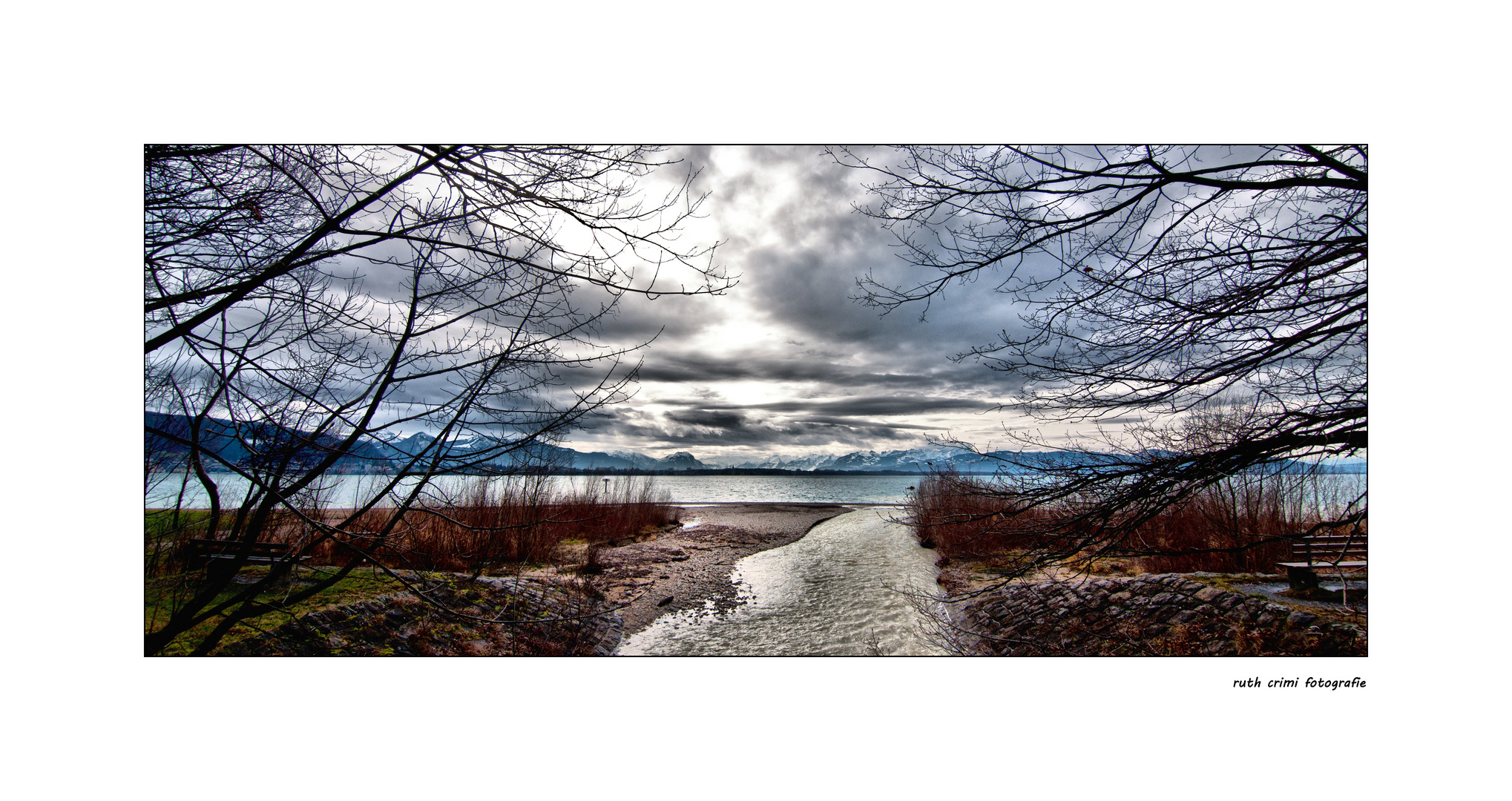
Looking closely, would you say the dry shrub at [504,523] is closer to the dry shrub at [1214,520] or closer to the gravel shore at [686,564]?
the gravel shore at [686,564]

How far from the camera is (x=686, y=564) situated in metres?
11.5

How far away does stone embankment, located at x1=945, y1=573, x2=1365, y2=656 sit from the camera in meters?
4.14

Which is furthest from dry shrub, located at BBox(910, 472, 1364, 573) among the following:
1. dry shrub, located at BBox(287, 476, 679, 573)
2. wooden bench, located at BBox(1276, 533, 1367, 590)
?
dry shrub, located at BBox(287, 476, 679, 573)

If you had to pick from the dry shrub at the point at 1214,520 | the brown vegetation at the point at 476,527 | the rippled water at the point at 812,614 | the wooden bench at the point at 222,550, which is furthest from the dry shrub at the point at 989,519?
the wooden bench at the point at 222,550

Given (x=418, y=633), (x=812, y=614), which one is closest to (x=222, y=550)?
(x=418, y=633)

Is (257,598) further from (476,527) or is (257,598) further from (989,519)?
(989,519)

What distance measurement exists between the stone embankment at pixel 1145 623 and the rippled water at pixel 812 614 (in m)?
0.92

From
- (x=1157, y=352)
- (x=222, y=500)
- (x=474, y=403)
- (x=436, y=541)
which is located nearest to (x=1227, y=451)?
(x=1157, y=352)

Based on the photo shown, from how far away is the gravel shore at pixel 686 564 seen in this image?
7.84 metres

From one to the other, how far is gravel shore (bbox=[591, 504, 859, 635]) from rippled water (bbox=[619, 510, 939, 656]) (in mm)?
399

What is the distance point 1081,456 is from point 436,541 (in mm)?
6442

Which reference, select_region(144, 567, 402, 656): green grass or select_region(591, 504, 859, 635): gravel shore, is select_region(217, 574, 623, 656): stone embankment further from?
select_region(591, 504, 859, 635): gravel shore

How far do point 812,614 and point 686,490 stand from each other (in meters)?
46.5
